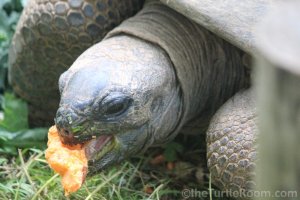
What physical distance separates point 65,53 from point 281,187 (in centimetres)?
229

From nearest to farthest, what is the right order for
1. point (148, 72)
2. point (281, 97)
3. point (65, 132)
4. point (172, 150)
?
point (281, 97), point (65, 132), point (148, 72), point (172, 150)

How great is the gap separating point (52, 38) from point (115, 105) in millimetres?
1008

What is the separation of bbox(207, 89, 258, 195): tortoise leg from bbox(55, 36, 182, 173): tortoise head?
0.25 metres

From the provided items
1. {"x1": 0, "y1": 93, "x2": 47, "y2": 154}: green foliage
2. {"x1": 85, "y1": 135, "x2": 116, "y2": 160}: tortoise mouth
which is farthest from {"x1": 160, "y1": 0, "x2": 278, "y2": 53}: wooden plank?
{"x1": 0, "y1": 93, "x2": 47, "y2": 154}: green foliage

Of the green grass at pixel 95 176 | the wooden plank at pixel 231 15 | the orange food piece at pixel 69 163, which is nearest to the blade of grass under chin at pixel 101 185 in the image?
the green grass at pixel 95 176

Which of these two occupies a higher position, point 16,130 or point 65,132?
point 65,132

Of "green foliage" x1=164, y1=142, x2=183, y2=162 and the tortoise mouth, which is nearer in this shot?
the tortoise mouth

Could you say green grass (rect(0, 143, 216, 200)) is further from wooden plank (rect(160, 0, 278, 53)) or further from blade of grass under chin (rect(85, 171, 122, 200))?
wooden plank (rect(160, 0, 278, 53))

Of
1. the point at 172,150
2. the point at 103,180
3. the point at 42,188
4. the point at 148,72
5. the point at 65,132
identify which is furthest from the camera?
the point at 172,150

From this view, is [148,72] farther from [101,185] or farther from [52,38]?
[52,38]

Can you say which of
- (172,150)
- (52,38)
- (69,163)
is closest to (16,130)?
(52,38)

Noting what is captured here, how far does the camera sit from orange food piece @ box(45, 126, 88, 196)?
2781mm

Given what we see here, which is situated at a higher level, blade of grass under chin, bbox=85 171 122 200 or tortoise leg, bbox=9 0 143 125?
tortoise leg, bbox=9 0 143 125

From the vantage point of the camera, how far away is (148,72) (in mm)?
2885
